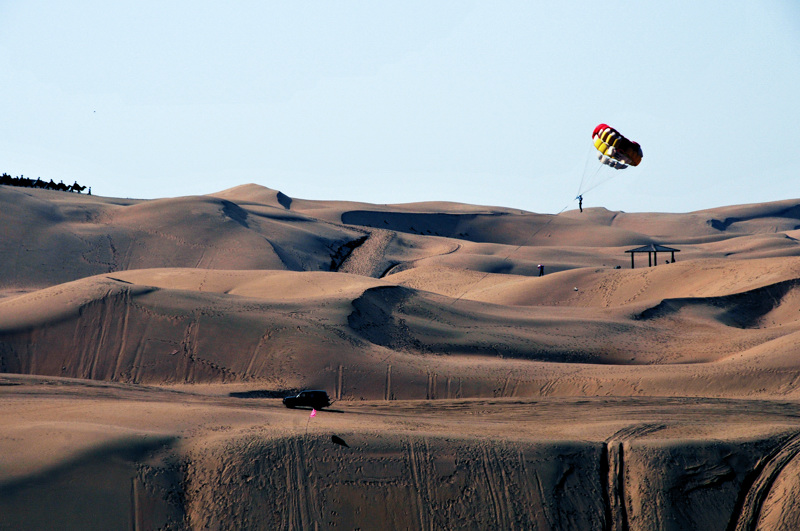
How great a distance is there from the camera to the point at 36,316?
2556 centimetres

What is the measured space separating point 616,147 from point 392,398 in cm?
1164

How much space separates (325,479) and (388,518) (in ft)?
4.34

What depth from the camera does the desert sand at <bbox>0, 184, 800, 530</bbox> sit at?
1340 centimetres

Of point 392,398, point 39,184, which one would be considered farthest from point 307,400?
point 39,184

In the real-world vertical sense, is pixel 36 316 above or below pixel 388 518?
above

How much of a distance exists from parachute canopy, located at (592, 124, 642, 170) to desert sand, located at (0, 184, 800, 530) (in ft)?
23.5

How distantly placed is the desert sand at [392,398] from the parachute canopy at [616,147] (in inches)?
283

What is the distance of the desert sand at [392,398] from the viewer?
13398 mm

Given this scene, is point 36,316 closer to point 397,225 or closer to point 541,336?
point 541,336

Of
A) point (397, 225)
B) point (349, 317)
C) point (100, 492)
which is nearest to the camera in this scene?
point (100, 492)

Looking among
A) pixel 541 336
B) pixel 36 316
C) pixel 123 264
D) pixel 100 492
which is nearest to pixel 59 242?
pixel 123 264

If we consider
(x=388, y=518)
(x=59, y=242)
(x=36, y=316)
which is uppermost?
(x=59, y=242)

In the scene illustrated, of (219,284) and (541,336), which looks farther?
(219,284)

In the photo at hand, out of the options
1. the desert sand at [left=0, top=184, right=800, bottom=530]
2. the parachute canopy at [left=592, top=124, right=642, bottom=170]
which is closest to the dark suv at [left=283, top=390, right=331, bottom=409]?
the desert sand at [left=0, top=184, right=800, bottom=530]
